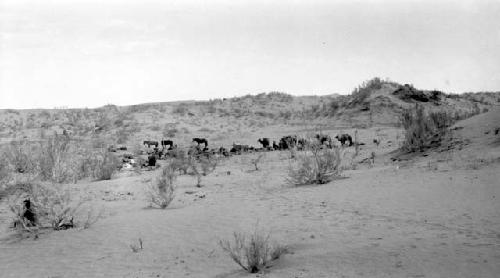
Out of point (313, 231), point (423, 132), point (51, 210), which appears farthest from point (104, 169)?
point (423, 132)

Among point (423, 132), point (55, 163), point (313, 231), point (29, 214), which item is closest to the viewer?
point (313, 231)

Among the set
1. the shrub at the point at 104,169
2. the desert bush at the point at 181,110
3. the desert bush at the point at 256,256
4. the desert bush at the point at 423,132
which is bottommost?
the desert bush at the point at 256,256

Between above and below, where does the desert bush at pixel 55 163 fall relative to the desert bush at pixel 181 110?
below

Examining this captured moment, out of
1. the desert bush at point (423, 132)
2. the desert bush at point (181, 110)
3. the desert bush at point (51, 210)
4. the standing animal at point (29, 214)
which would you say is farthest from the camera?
the desert bush at point (181, 110)

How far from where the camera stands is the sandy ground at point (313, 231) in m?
4.89

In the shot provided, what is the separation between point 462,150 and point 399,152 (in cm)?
240

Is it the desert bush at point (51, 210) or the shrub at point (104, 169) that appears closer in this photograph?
the desert bush at point (51, 210)

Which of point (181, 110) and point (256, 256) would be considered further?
point (181, 110)

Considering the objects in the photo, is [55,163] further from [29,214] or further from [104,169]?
[29,214]

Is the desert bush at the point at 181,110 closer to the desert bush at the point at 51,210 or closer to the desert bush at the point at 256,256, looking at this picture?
the desert bush at the point at 51,210

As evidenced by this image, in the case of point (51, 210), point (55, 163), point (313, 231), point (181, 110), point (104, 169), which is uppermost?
point (181, 110)

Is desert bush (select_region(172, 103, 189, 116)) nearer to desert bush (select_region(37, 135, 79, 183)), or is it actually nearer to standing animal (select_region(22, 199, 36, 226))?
desert bush (select_region(37, 135, 79, 183))

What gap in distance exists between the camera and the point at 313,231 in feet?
21.1

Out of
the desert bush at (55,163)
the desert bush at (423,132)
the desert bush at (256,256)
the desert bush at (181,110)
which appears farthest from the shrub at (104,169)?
the desert bush at (181,110)
